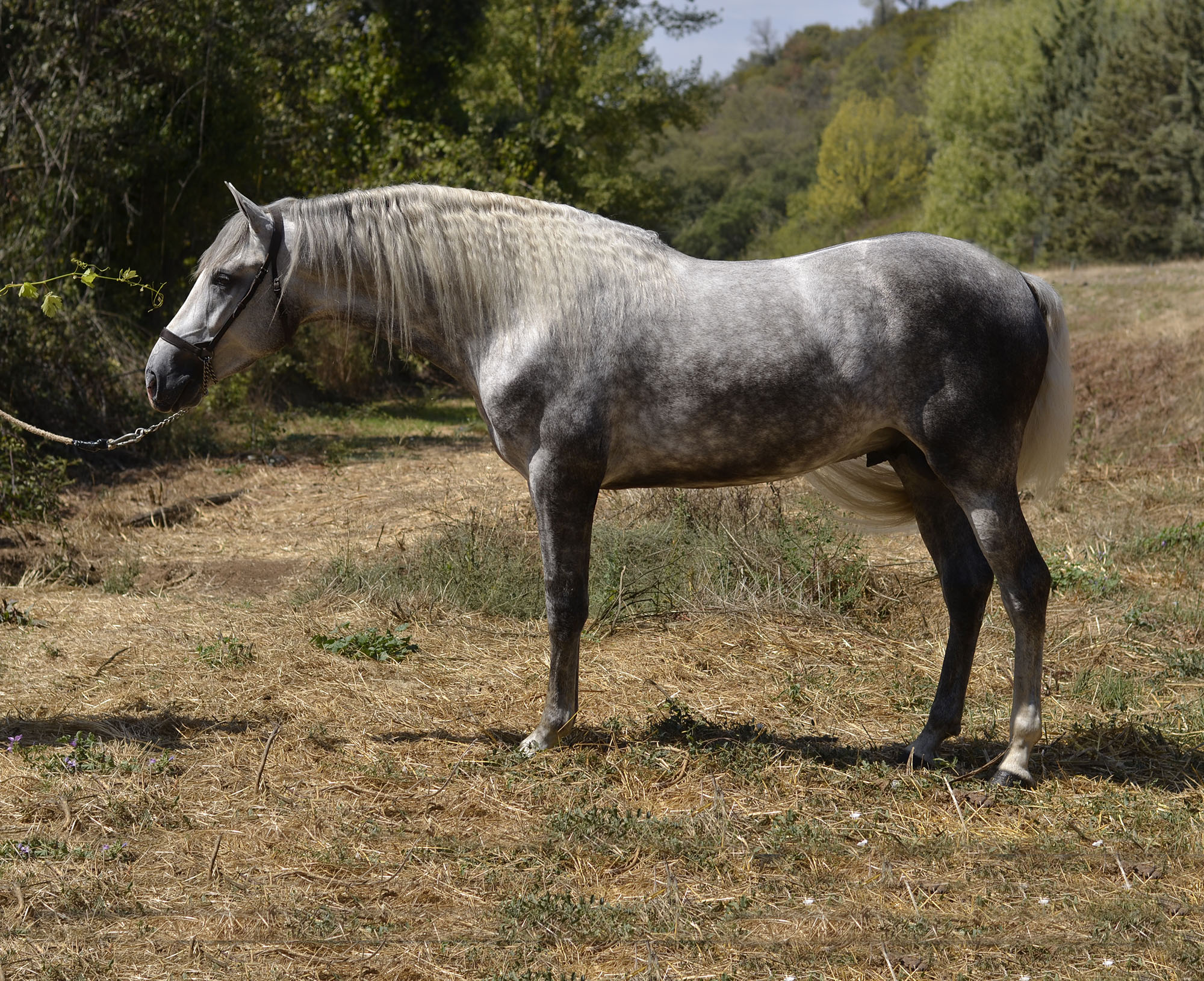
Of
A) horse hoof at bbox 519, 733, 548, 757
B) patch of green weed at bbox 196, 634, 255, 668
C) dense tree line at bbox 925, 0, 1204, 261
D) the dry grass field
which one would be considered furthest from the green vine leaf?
dense tree line at bbox 925, 0, 1204, 261

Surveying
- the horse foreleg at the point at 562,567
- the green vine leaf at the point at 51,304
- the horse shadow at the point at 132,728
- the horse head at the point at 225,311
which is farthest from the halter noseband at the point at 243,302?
the horse shadow at the point at 132,728

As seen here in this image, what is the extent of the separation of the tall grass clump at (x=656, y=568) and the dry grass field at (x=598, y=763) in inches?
0.9

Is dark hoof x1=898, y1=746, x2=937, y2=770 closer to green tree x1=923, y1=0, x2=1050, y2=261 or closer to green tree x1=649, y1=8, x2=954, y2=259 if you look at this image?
green tree x1=649, y1=8, x2=954, y2=259

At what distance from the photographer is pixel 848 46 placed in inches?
4067

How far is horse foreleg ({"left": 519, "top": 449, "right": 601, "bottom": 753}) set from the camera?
3.62 m

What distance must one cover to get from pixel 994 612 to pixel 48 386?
8.18 m

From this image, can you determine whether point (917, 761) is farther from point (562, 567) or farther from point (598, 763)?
point (562, 567)

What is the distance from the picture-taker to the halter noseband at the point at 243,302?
145 inches

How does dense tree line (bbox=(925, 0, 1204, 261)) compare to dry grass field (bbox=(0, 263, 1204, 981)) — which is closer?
dry grass field (bbox=(0, 263, 1204, 981))

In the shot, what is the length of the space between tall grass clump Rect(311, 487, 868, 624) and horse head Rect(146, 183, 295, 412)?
202 centimetres

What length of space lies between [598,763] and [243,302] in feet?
6.52

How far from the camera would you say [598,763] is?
150 inches

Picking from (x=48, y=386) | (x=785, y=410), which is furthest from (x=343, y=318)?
(x=48, y=386)

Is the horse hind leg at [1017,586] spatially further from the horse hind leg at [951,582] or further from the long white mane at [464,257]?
the long white mane at [464,257]
